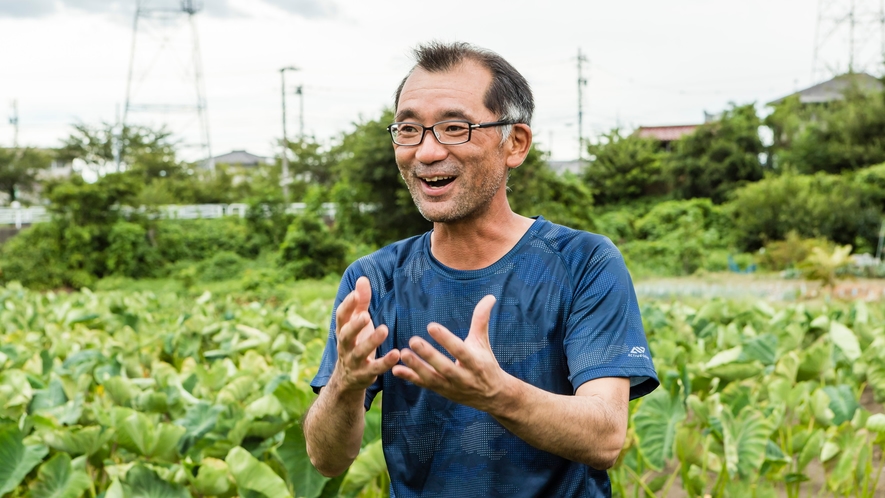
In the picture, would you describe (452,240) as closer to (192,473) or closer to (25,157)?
(192,473)

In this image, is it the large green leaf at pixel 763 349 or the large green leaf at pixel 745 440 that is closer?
the large green leaf at pixel 745 440

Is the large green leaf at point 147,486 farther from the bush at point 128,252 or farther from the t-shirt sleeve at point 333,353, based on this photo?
the bush at point 128,252

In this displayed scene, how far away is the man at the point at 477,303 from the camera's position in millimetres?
1552

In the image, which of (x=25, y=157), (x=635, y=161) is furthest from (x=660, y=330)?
(x=25, y=157)

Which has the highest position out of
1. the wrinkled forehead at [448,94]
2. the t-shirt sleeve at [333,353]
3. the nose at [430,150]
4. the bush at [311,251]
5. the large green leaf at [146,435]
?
the wrinkled forehead at [448,94]

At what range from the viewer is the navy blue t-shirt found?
5.10 feet

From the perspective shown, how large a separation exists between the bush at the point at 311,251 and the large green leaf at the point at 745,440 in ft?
47.9

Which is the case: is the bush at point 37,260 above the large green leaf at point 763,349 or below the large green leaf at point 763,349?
below

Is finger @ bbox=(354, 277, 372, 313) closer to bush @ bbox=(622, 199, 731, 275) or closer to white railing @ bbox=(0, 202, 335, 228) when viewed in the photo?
bush @ bbox=(622, 199, 731, 275)

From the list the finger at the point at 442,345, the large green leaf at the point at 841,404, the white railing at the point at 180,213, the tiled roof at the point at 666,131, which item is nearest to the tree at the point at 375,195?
the white railing at the point at 180,213

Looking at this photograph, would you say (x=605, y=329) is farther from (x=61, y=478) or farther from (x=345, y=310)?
(x=61, y=478)

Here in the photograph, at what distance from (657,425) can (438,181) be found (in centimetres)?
147

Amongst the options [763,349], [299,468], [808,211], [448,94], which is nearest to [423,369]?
[448,94]

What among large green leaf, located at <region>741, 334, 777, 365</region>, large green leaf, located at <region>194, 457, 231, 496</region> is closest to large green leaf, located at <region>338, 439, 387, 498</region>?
large green leaf, located at <region>194, 457, 231, 496</region>
